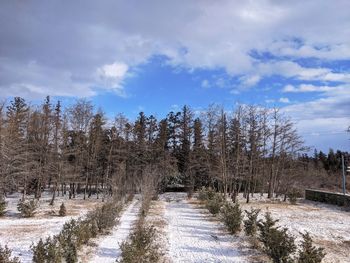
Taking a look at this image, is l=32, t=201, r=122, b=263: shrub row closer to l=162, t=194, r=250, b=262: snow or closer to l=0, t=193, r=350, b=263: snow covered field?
l=0, t=193, r=350, b=263: snow covered field

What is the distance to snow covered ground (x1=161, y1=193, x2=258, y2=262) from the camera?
11.1 m

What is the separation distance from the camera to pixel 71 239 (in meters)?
10.9

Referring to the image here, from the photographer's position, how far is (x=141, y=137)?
46.2m

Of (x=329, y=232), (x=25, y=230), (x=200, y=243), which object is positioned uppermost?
(x=329, y=232)

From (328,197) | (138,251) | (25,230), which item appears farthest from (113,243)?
(328,197)

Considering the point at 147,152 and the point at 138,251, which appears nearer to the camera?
the point at 138,251

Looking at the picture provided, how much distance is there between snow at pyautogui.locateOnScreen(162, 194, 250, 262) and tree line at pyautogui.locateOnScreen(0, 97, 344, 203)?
10.5 m

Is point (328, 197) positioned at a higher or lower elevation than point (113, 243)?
higher

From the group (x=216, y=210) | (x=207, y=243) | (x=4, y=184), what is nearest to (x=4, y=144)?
(x=4, y=184)

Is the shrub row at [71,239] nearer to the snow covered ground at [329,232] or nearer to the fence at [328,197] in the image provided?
the snow covered ground at [329,232]

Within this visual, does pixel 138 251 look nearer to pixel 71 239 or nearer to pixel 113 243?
pixel 71 239

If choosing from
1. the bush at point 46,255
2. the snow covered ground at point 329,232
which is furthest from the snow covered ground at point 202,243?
the bush at point 46,255

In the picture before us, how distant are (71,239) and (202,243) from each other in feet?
15.0

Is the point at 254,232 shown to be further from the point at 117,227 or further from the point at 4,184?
the point at 4,184
